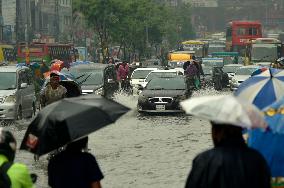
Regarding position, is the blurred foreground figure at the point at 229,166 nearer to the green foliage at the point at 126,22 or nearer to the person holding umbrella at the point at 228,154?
the person holding umbrella at the point at 228,154

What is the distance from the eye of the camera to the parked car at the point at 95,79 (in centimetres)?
3209

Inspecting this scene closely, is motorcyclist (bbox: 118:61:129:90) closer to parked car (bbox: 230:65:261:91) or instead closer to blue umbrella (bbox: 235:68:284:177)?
parked car (bbox: 230:65:261:91)

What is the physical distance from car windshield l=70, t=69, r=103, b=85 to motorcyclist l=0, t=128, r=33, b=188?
25925mm

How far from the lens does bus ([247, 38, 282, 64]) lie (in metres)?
57.9

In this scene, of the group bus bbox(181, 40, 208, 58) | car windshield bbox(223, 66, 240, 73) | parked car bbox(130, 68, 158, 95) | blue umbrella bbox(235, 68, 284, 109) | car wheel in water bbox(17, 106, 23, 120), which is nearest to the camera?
blue umbrella bbox(235, 68, 284, 109)

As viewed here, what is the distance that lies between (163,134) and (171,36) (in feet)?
355

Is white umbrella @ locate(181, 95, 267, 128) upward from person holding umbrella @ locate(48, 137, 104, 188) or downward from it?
upward

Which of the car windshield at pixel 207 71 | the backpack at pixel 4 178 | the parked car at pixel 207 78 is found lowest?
the parked car at pixel 207 78

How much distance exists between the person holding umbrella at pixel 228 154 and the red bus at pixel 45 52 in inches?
2112

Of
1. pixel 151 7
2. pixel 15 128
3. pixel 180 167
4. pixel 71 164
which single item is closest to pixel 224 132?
pixel 71 164

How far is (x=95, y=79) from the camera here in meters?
33.2

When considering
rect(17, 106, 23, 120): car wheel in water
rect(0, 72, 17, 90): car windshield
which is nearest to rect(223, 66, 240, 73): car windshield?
rect(0, 72, 17, 90): car windshield

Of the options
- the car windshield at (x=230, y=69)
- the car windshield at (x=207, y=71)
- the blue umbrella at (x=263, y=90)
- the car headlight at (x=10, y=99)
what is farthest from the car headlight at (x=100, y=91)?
the car windshield at (x=207, y=71)

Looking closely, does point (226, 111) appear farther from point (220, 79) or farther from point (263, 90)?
point (220, 79)
